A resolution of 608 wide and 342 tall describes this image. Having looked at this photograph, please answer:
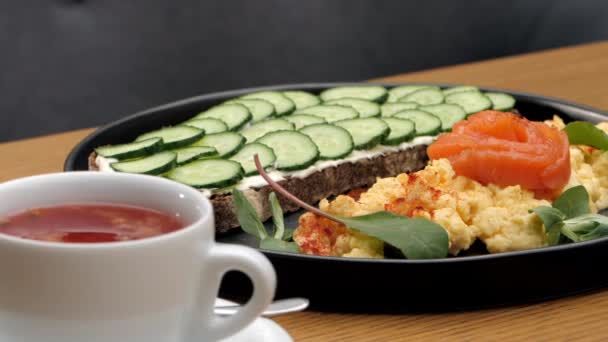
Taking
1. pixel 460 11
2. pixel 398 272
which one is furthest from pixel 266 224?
pixel 460 11

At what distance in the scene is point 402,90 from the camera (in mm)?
2369

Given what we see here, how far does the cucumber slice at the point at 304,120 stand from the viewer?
2068mm

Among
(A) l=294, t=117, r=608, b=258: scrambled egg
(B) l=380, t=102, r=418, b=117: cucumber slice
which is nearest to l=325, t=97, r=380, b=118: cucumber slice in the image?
(B) l=380, t=102, r=418, b=117: cucumber slice

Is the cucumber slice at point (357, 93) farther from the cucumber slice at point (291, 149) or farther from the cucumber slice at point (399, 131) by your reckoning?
the cucumber slice at point (291, 149)

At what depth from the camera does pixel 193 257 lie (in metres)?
0.91

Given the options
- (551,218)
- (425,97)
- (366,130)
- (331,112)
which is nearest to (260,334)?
(551,218)

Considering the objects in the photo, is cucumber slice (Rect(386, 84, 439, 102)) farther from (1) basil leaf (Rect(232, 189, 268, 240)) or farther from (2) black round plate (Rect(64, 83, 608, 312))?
(2) black round plate (Rect(64, 83, 608, 312))

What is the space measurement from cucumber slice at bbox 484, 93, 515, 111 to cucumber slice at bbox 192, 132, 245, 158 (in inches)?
25.1

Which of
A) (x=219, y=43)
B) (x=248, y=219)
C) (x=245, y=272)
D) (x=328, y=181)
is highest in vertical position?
(x=245, y=272)

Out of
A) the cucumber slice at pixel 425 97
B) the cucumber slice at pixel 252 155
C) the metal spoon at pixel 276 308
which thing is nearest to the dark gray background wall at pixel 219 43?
the cucumber slice at pixel 425 97

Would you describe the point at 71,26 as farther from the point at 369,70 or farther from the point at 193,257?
the point at 193,257

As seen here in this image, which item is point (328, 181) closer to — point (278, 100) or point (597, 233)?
point (278, 100)

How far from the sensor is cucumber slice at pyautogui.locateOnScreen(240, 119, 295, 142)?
1997 millimetres

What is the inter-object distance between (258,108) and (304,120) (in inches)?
4.8
